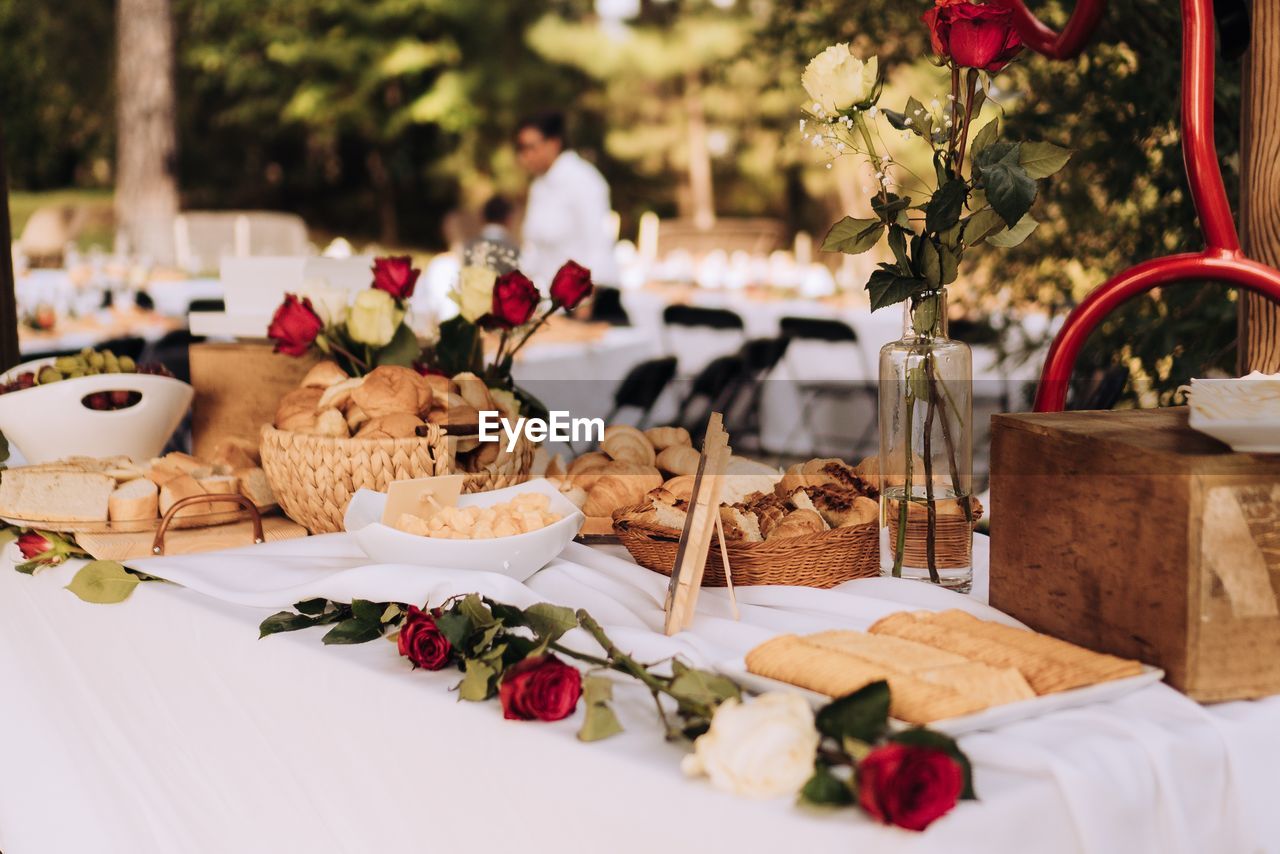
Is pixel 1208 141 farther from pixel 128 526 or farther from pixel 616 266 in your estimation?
pixel 616 266

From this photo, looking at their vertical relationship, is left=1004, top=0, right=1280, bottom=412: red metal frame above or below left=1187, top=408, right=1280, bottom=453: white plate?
above

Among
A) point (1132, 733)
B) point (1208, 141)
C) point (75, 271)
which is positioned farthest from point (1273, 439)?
point (75, 271)

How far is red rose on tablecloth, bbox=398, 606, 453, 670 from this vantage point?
1.16 meters

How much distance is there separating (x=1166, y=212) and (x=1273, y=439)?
239 centimetres

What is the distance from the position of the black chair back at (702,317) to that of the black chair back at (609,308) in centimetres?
27

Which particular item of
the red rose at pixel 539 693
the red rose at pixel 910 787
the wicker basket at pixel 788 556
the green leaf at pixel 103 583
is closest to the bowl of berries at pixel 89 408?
the green leaf at pixel 103 583

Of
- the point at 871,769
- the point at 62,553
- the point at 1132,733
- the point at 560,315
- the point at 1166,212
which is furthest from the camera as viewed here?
the point at 560,315

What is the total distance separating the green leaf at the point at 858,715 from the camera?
0.90 metres

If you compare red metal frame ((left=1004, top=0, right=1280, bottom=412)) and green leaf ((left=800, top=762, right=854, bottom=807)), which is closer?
green leaf ((left=800, top=762, right=854, bottom=807))

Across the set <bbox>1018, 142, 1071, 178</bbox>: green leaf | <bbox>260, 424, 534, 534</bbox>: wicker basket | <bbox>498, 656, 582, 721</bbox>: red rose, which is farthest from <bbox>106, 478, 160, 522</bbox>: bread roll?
<bbox>1018, 142, 1071, 178</bbox>: green leaf

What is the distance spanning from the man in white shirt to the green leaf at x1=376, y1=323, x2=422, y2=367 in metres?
3.73

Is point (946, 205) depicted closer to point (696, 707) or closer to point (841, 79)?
point (841, 79)

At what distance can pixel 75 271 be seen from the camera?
238 inches

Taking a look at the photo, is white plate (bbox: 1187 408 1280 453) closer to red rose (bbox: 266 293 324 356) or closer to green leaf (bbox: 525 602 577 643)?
green leaf (bbox: 525 602 577 643)
